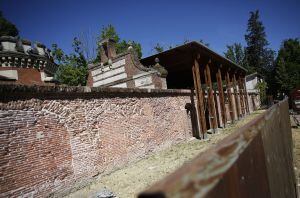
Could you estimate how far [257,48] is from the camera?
63531mm

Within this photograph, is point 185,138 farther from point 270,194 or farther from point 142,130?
point 270,194

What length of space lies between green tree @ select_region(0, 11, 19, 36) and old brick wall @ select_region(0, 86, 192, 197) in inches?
1548

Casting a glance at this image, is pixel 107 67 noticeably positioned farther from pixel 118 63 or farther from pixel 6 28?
pixel 6 28

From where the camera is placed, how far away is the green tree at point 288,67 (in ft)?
145

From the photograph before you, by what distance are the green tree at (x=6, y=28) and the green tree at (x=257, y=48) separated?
54339 millimetres

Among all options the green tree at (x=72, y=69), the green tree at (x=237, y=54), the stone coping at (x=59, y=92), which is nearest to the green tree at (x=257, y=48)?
the green tree at (x=237, y=54)

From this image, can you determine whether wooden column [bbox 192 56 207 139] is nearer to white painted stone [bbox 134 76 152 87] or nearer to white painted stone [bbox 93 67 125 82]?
white painted stone [bbox 134 76 152 87]

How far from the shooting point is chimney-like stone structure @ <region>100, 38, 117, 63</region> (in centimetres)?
1612

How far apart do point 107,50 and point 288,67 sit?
1653 inches

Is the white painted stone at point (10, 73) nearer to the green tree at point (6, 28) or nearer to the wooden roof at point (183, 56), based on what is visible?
the wooden roof at point (183, 56)

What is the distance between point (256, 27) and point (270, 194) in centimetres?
7199

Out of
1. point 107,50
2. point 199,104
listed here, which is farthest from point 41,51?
point 199,104

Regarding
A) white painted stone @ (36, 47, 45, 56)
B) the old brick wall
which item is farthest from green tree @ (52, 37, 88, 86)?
the old brick wall

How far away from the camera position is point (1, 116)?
5.50 m
